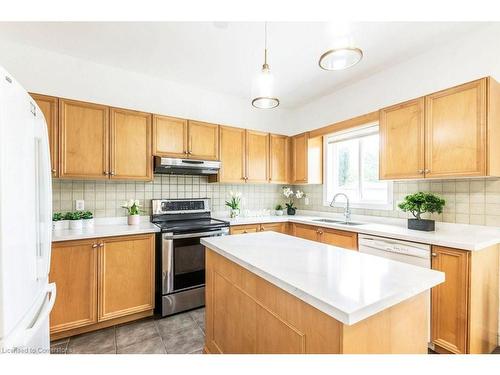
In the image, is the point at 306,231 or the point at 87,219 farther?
the point at 306,231

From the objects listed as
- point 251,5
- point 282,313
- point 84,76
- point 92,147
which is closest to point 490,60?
point 251,5

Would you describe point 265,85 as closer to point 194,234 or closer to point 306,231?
point 194,234

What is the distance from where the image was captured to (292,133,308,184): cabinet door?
3672 mm

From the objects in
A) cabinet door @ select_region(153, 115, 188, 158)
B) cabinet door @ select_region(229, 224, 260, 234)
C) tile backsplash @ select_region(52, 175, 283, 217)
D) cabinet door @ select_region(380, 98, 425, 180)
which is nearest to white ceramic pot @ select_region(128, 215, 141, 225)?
tile backsplash @ select_region(52, 175, 283, 217)

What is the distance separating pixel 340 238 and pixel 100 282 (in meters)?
2.40

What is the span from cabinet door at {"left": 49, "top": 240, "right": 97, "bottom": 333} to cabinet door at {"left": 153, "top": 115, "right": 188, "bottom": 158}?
47.1 inches

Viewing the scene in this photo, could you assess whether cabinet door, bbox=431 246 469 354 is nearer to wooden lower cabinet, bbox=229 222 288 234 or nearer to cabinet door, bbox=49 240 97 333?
A: wooden lower cabinet, bbox=229 222 288 234

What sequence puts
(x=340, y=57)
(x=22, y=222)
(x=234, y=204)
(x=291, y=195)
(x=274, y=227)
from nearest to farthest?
(x=22, y=222)
(x=340, y=57)
(x=274, y=227)
(x=234, y=204)
(x=291, y=195)

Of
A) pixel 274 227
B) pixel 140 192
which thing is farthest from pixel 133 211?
pixel 274 227

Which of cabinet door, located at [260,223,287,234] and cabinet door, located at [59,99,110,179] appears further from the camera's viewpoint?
cabinet door, located at [260,223,287,234]

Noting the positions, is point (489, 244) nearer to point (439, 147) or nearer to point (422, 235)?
point (422, 235)

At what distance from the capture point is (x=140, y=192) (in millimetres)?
2979

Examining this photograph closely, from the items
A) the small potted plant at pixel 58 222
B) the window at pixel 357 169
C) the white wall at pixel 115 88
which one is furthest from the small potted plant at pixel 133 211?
the window at pixel 357 169

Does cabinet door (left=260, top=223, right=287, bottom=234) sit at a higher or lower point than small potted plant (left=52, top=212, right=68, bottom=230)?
lower
